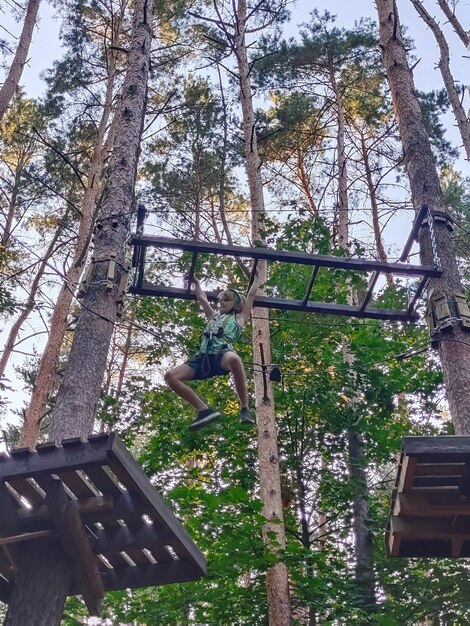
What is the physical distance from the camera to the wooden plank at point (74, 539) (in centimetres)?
348

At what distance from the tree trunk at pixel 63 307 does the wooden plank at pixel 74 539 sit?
5483 millimetres

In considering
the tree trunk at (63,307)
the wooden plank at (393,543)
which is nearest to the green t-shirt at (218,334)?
the wooden plank at (393,543)

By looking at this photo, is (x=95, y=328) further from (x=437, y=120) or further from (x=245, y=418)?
(x=437, y=120)

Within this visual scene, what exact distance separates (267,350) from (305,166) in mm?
7466

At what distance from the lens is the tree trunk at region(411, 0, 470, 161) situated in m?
12.1

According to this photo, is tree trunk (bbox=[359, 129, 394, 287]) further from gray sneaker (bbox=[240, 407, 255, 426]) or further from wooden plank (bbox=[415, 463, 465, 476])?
wooden plank (bbox=[415, 463, 465, 476])

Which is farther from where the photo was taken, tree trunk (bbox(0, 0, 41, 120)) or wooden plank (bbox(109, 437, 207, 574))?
tree trunk (bbox(0, 0, 41, 120))

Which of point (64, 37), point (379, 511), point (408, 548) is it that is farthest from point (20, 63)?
point (408, 548)

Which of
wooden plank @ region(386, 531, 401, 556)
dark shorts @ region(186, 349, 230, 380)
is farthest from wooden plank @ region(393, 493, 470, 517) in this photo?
dark shorts @ region(186, 349, 230, 380)

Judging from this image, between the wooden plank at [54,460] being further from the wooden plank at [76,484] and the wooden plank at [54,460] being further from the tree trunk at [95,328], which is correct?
the tree trunk at [95,328]

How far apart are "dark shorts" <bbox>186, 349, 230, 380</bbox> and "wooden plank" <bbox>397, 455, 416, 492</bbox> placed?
5.12ft

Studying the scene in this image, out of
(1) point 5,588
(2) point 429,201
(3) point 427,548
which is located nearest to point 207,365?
(3) point 427,548

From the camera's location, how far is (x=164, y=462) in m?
8.02

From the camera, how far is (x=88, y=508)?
358 cm
